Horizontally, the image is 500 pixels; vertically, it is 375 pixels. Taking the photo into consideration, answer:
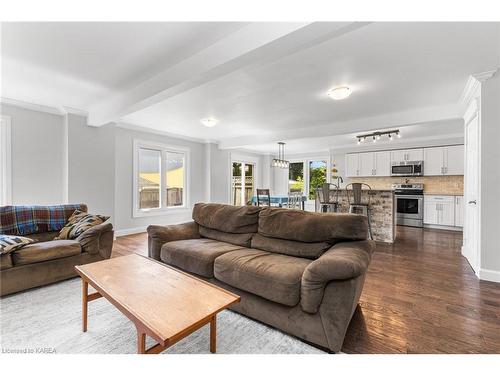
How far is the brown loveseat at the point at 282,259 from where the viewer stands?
1.50 meters

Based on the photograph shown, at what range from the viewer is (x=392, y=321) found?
74.2 inches

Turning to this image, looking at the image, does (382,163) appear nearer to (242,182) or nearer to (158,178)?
(242,182)

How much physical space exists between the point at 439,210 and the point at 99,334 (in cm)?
724

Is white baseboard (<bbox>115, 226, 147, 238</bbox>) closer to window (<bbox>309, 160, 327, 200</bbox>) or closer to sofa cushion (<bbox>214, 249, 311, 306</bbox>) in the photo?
sofa cushion (<bbox>214, 249, 311, 306</bbox>)

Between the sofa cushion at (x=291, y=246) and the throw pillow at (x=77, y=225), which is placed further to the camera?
the throw pillow at (x=77, y=225)

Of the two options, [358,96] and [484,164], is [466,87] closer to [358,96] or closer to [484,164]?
[484,164]

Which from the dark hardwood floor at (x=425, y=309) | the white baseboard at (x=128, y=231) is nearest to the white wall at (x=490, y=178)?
the dark hardwood floor at (x=425, y=309)

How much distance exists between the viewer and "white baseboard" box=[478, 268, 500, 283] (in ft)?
8.71

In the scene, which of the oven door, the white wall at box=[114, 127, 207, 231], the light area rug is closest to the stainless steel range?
the oven door

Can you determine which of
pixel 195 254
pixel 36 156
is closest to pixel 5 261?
pixel 195 254

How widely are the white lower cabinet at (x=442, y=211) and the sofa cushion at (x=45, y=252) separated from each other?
7.39 metres

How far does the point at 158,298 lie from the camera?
140 cm

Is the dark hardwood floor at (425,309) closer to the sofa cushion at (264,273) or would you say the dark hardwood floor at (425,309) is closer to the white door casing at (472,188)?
the white door casing at (472,188)
